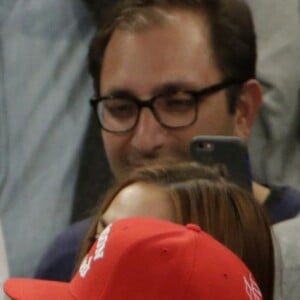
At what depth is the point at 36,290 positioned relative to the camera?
92cm

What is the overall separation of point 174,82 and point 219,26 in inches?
4.2

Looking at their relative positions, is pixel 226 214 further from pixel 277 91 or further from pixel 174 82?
pixel 277 91

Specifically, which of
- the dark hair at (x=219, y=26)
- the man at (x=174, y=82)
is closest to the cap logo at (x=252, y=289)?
the man at (x=174, y=82)

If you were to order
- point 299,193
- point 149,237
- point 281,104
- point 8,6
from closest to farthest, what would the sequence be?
point 149,237, point 299,193, point 281,104, point 8,6

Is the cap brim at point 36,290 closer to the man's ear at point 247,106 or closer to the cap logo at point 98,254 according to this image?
the cap logo at point 98,254

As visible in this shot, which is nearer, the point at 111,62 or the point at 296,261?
the point at 296,261

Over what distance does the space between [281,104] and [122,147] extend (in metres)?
0.26

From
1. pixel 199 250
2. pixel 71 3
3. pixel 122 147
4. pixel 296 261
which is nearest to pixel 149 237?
pixel 199 250

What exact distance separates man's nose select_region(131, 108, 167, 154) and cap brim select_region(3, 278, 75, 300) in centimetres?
29

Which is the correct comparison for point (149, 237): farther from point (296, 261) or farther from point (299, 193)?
point (299, 193)

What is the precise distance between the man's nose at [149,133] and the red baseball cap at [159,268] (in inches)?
11.4

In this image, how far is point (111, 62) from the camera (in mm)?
1261

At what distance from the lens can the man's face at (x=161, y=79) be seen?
1193mm

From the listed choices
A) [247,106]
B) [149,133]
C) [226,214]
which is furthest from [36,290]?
[247,106]
